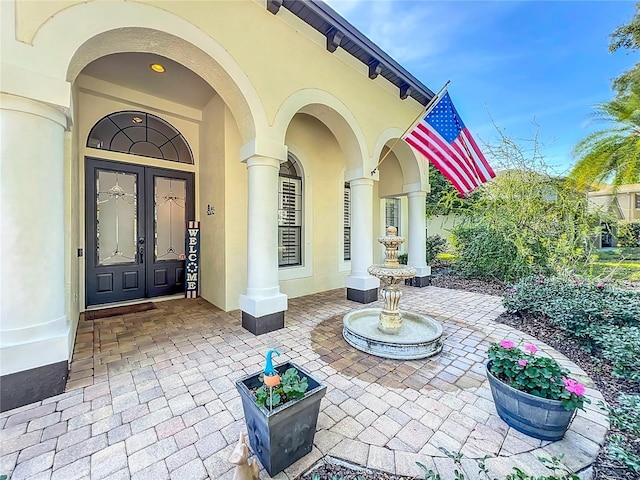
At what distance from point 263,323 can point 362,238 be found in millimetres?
2808

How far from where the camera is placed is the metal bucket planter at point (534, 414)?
5.99ft

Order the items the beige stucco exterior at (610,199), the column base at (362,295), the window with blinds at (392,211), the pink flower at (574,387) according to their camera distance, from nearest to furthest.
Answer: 1. the pink flower at (574,387)
2. the column base at (362,295)
3. the beige stucco exterior at (610,199)
4. the window with blinds at (392,211)

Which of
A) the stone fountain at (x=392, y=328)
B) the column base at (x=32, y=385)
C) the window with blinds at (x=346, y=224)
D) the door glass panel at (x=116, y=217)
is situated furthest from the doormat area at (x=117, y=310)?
the window with blinds at (x=346, y=224)

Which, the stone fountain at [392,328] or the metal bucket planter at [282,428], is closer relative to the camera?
the metal bucket planter at [282,428]

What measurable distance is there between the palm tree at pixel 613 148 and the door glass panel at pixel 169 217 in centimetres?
1024

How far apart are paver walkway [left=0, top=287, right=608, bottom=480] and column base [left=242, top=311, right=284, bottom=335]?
5.0 inches

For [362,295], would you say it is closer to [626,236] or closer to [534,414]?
[534,414]

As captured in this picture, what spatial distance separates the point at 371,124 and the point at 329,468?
5738 mm

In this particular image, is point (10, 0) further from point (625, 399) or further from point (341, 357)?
point (625, 399)

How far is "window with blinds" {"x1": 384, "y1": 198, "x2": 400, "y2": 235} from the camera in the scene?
30.8 feet

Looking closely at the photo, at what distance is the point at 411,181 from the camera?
7203 mm

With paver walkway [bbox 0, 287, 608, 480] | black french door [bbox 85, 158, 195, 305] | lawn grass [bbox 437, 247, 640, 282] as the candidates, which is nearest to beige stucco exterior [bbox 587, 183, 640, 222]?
lawn grass [bbox 437, 247, 640, 282]

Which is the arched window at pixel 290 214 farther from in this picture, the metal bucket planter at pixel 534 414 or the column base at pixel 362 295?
the metal bucket planter at pixel 534 414

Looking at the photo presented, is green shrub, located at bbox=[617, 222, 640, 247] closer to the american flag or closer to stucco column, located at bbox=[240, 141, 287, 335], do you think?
the american flag
